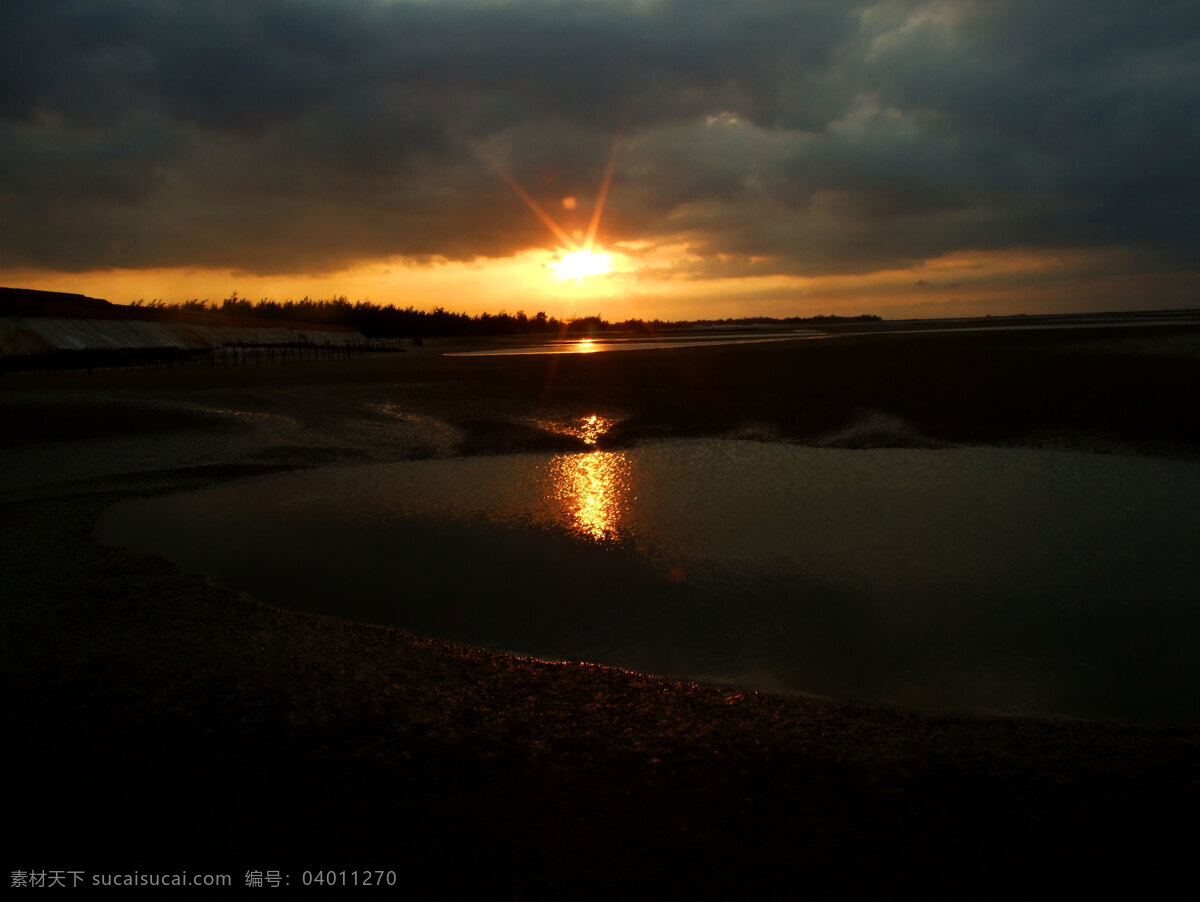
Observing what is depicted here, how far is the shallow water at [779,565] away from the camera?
618 centimetres

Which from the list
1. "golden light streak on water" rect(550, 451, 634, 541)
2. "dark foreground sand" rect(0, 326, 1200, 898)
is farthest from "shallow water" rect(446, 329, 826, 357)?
"dark foreground sand" rect(0, 326, 1200, 898)

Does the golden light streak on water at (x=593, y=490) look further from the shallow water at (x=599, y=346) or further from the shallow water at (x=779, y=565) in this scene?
the shallow water at (x=599, y=346)

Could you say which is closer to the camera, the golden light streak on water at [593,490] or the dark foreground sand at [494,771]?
the dark foreground sand at [494,771]

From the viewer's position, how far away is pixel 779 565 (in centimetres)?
865

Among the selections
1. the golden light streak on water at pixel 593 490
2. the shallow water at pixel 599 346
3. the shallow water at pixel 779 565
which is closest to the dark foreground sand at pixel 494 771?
the shallow water at pixel 779 565

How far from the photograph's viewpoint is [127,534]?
32.5 ft

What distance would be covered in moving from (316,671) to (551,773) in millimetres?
2396

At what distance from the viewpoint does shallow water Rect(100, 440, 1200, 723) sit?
6.18m

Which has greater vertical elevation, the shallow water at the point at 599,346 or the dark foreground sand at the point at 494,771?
the shallow water at the point at 599,346

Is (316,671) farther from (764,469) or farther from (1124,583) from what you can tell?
(764,469)

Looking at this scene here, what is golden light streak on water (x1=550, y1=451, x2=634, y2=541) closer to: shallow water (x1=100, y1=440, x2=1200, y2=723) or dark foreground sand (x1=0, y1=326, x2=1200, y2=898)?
shallow water (x1=100, y1=440, x2=1200, y2=723)

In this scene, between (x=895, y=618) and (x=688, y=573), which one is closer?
(x=895, y=618)

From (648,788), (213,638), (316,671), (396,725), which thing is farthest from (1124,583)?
(213,638)

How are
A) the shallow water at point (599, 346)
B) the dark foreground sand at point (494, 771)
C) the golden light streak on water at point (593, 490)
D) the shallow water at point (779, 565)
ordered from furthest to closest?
1. the shallow water at point (599, 346)
2. the golden light streak on water at point (593, 490)
3. the shallow water at point (779, 565)
4. the dark foreground sand at point (494, 771)
